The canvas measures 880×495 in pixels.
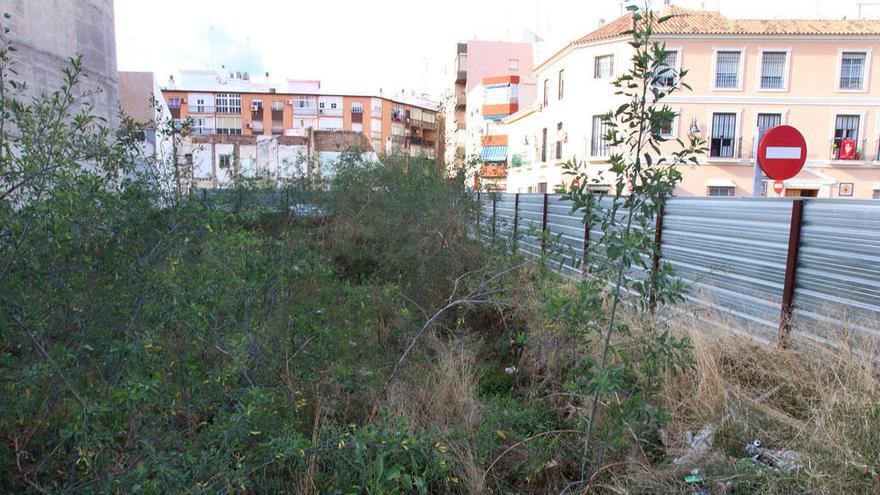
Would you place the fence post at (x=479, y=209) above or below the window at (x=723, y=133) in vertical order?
below

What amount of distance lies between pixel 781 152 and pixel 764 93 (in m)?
30.2

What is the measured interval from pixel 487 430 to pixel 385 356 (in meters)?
1.81

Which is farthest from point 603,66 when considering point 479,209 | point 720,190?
point 479,209

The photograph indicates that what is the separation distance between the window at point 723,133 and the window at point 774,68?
2.71m

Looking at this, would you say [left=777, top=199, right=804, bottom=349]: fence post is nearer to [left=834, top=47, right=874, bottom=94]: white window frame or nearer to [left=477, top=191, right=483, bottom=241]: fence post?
[left=477, top=191, right=483, bottom=241]: fence post

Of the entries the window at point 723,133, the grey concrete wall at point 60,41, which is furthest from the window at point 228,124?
the window at point 723,133

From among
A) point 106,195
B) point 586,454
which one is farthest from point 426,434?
point 106,195

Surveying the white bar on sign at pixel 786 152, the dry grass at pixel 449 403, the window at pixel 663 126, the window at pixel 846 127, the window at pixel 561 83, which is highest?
the window at pixel 561 83

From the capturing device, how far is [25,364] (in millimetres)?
2650

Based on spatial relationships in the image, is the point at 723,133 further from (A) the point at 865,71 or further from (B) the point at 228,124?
(B) the point at 228,124

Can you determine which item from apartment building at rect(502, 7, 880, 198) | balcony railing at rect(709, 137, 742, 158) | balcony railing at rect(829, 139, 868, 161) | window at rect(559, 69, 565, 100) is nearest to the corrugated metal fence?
apartment building at rect(502, 7, 880, 198)

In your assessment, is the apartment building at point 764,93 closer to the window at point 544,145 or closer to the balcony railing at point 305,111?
the window at point 544,145

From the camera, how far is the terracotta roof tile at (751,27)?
30969 mm

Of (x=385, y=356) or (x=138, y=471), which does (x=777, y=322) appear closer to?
(x=385, y=356)
